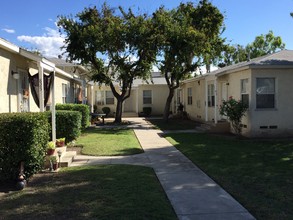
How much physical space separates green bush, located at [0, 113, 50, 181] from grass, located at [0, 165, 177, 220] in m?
0.53

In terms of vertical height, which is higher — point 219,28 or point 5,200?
point 219,28

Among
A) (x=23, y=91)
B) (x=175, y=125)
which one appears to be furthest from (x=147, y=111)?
(x=23, y=91)

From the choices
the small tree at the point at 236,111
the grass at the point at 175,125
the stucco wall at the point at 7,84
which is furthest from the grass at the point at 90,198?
the grass at the point at 175,125

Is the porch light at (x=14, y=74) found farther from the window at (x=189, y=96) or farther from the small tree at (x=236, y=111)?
the window at (x=189, y=96)

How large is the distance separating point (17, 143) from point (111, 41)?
15.5 metres

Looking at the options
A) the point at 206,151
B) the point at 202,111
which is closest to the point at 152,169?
the point at 206,151

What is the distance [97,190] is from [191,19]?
773 inches

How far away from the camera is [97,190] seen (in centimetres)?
689

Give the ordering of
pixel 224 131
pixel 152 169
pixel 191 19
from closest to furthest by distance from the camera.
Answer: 1. pixel 152 169
2. pixel 224 131
3. pixel 191 19

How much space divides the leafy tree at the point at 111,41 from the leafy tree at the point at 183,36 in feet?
2.59

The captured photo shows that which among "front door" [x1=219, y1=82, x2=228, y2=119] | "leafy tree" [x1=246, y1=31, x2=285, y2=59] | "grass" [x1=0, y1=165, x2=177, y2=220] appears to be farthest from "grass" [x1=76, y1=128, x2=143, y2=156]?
"leafy tree" [x1=246, y1=31, x2=285, y2=59]

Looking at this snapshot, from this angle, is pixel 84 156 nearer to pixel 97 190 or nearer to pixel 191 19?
pixel 97 190

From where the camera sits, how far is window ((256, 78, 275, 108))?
15602mm

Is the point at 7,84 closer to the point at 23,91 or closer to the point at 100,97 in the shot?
the point at 23,91
